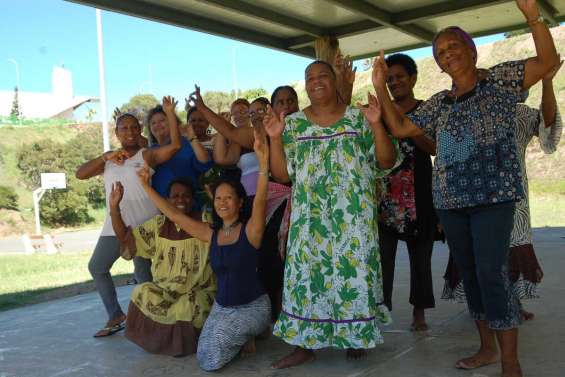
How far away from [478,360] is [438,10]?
4786 mm

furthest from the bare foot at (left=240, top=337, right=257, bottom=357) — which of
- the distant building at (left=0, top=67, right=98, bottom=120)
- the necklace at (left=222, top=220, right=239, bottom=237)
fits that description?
the distant building at (left=0, top=67, right=98, bottom=120)

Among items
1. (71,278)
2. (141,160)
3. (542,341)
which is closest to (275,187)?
(141,160)

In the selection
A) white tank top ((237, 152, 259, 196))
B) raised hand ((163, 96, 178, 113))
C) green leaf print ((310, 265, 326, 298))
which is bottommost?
green leaf print ((310, 265, 326, 298))

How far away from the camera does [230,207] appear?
3988mm

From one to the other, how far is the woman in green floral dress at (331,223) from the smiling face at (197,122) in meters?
1.42

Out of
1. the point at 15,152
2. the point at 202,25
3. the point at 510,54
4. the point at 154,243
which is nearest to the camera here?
the point at 154,243

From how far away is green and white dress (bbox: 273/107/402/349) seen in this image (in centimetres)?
354

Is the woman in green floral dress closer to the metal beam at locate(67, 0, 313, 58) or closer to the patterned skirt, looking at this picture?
the patterned skirt

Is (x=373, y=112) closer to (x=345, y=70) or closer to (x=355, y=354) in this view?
(x=345, y=70)

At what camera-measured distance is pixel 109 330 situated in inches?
193

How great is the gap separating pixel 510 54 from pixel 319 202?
4334 cm

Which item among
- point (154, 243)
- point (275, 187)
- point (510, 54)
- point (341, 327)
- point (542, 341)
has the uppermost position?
point (510, 54)

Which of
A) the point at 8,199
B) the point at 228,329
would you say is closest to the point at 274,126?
the point at 228,329

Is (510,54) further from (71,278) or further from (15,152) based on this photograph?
(71,278)
